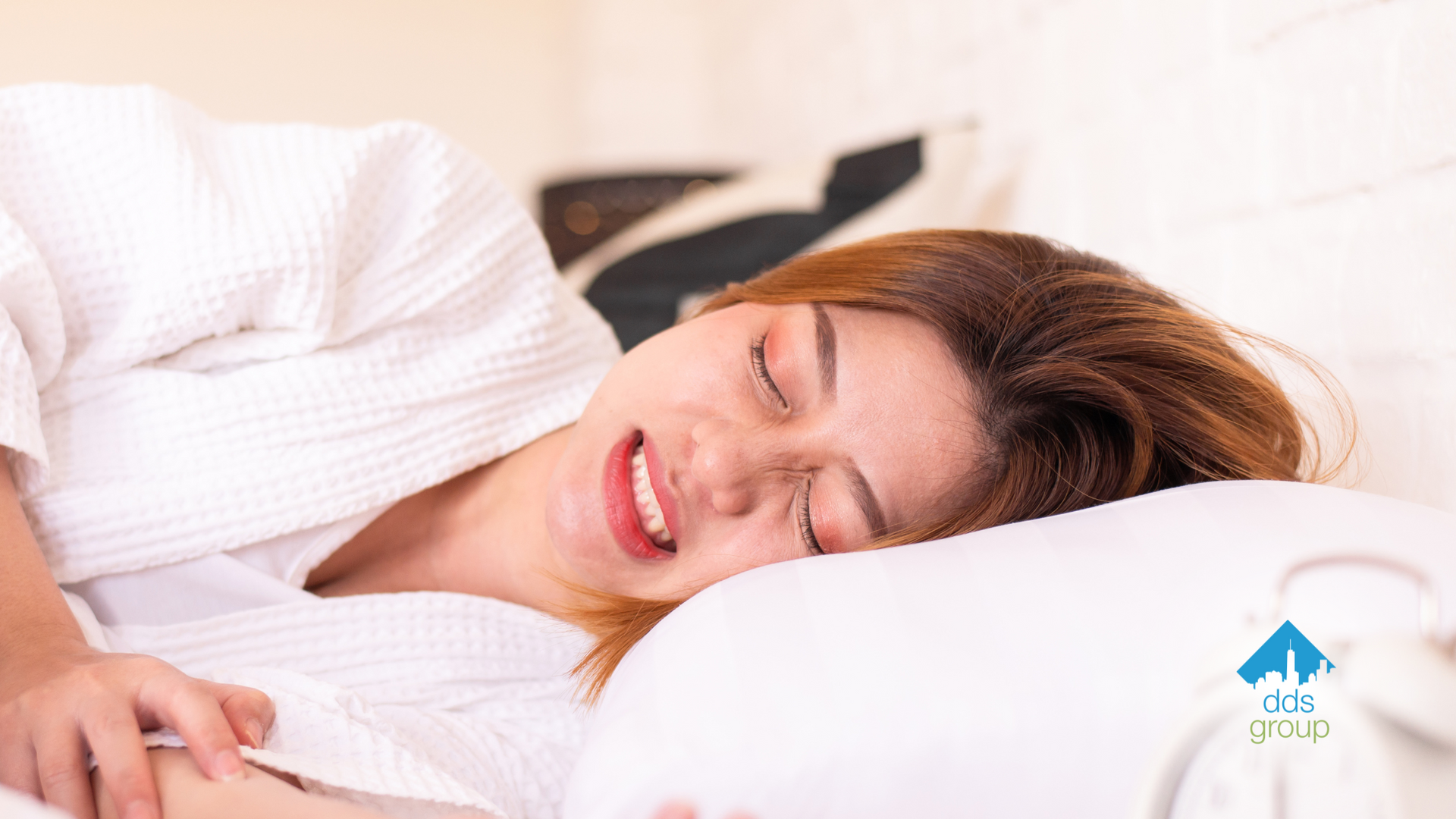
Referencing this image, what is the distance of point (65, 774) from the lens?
0.54m

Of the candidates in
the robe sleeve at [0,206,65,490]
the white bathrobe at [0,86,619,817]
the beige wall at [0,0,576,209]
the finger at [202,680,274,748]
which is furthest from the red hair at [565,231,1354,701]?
the beige wall at [0,0,576,209]

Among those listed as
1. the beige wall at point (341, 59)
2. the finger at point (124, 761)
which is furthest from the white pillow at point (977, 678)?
the beige wall at point (341, 59)

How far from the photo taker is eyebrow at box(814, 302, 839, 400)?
0.78 meters

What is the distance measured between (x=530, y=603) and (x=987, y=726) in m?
0.58

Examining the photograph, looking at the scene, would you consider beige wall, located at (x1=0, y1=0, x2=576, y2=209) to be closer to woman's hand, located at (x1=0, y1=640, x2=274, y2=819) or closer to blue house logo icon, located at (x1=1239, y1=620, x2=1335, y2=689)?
woman's hand, located at (x1=0, y1=640, x2=274, y2=819)

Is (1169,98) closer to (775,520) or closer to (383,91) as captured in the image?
(775,520)

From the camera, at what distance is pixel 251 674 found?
2.23ft

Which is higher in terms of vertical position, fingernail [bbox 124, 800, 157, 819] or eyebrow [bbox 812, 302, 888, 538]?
eyebrow [bbox 812, 302, 888, 538]

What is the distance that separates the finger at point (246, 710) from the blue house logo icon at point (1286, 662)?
54cm

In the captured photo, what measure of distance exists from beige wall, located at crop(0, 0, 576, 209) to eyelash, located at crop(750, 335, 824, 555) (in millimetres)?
2089

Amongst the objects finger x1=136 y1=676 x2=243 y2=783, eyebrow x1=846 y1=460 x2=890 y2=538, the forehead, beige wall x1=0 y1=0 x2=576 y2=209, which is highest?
beige wall x1=0 y1=0 x2=576 y2=209

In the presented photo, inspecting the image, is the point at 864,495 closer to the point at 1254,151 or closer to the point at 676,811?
the point at 676,811

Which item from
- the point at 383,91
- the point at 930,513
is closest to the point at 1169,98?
the point at 930,513

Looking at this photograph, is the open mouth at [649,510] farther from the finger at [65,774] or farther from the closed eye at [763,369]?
the finger at [65,774]
